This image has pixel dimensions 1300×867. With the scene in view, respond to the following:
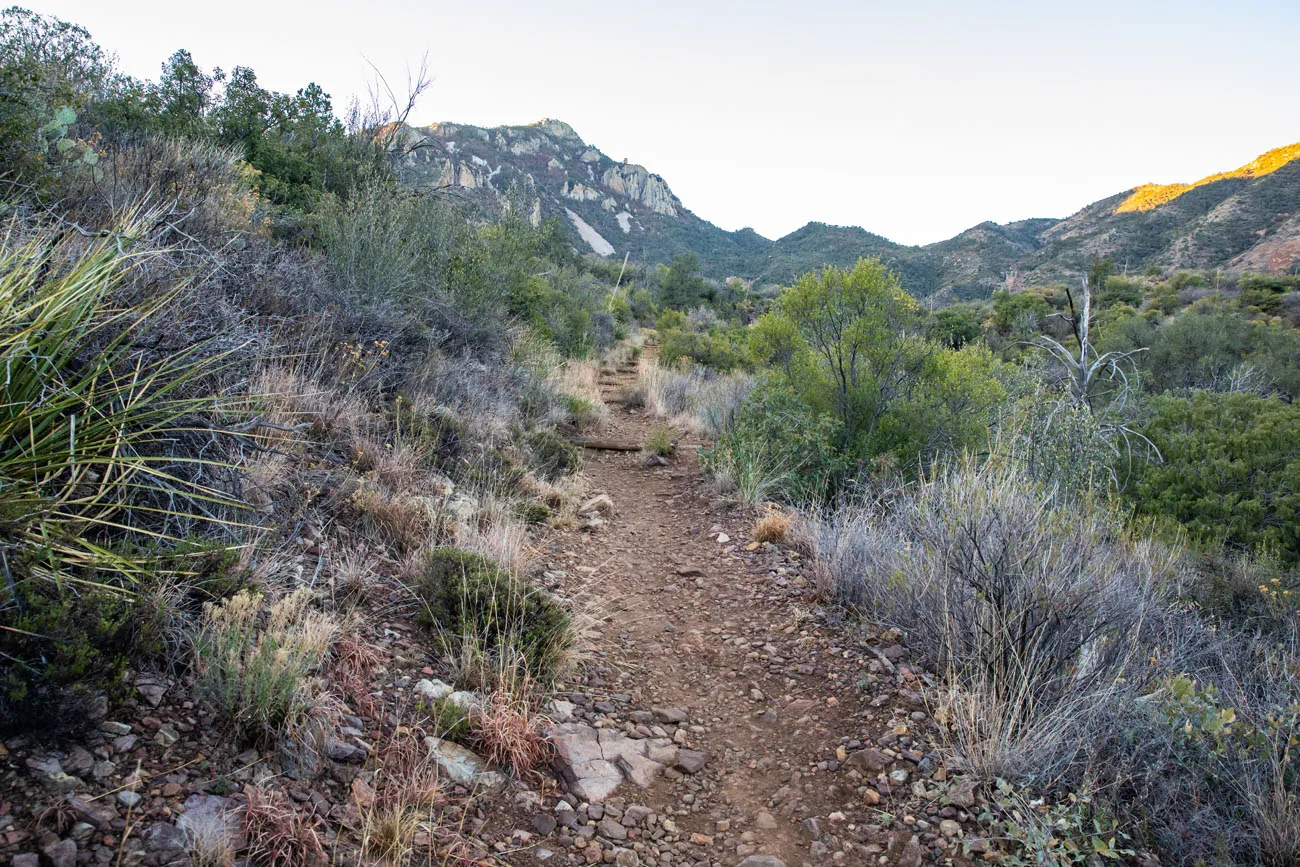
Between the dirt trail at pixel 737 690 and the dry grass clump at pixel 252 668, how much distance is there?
48.9 inches

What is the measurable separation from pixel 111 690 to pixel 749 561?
4.23m

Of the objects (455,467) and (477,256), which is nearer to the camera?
(455,467)

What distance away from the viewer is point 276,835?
1.82 metres

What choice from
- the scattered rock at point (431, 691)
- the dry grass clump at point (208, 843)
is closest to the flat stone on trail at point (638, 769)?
the scattered rock at point (431, 691)

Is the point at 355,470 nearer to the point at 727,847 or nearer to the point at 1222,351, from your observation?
the point at 727,847

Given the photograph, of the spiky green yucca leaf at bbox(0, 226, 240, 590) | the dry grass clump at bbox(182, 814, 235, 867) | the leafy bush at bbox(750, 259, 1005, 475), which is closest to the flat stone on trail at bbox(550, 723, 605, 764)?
the dry grass clump at bbox(182, 814, 235, 867)

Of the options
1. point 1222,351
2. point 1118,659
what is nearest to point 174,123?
point 1118,659

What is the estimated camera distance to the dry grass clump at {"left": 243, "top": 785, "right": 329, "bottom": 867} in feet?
5.89

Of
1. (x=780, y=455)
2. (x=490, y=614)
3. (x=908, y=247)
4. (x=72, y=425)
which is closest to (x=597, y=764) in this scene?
(x=490, y=614)

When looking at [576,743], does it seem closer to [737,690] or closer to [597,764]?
[597,764]

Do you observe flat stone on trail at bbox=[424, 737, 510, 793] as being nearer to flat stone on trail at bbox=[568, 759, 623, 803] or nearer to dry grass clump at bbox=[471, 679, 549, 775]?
dry grass clump at bbox=[471, 679, 549, 775]

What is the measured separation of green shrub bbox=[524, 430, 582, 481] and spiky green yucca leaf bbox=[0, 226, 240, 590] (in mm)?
4091

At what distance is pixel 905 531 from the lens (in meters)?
4.50

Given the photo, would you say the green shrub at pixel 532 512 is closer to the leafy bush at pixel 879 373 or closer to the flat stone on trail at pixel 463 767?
the flat stone on trail at pixel 463 767
